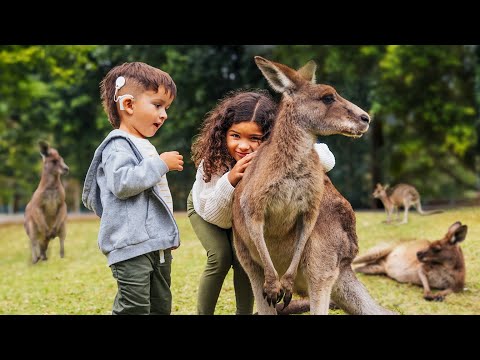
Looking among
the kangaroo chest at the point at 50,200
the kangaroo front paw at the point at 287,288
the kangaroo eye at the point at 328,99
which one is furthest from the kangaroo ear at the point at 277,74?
the kangaroo chest at the point at 50,200

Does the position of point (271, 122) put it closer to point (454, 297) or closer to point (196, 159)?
point (196, 159)

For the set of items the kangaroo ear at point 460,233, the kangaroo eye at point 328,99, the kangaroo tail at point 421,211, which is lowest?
the kangaroo ear at point 460,233

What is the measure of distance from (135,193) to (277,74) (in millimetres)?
911

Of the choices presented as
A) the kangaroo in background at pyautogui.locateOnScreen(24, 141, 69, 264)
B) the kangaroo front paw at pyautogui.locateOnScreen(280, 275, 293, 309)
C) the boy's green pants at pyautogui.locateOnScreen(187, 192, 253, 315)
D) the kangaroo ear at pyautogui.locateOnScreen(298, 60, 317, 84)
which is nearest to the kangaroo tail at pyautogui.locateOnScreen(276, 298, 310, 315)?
the boy's green pants at pyautogui.locateOnScreen(187, 192, 253, 315)

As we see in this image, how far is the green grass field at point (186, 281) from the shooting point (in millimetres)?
3842

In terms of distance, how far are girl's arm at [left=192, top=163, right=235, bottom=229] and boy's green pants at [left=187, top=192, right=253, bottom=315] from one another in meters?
0.10

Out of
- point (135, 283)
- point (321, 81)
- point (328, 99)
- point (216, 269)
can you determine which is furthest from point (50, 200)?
point (328, 99)

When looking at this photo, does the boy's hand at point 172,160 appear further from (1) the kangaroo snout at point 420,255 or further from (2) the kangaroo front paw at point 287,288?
(1) the kangaroo snout at point 420,255

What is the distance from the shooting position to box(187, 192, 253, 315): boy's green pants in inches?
127

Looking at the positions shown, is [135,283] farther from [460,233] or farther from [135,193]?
[460,233]

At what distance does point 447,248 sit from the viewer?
4.27 metres

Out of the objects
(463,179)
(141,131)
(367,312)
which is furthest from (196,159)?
(463,179)

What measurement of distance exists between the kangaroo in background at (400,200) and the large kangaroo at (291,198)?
199 cm

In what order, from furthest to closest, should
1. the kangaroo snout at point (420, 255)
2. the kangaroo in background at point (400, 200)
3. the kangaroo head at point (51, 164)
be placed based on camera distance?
1. the kangaroo head at point (51, 164)
2. the kangaroo in background at point (400, 200)
3. the kangaroo snout at point (420, 255)
